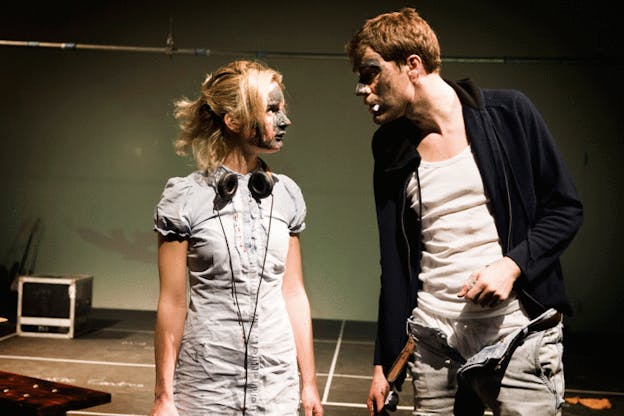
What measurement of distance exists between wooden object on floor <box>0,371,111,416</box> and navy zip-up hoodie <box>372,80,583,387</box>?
3.62ft

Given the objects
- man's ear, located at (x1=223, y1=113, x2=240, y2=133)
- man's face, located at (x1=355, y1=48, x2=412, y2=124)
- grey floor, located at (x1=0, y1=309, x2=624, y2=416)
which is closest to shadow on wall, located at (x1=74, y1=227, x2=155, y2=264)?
grey floor, located at (x1=0, y1=309, x2=624, y2=416)

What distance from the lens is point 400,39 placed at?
198 cm

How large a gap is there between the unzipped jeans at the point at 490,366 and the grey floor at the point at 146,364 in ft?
8.26

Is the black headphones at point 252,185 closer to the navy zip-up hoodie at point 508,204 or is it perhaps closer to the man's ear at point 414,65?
the navy zip-up hoodie at point 508,204

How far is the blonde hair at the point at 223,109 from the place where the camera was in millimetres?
2002

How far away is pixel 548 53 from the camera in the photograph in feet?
24.1

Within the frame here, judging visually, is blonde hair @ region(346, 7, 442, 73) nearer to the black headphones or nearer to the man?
the man

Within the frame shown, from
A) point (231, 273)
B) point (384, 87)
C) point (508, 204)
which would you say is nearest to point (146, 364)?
point (231, 273)

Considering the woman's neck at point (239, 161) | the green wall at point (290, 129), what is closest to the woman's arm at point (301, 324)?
the woman's neck at point (239, 161)

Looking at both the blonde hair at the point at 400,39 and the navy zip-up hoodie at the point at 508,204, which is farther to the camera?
the blonde hair at the point at 400,39

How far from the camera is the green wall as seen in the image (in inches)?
288

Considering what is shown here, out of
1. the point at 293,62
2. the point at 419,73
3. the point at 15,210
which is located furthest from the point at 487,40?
the point at 419,73

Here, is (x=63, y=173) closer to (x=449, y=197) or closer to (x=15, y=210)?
(x=15, y=210)

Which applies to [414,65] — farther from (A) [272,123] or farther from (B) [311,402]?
(B) [311,402]
